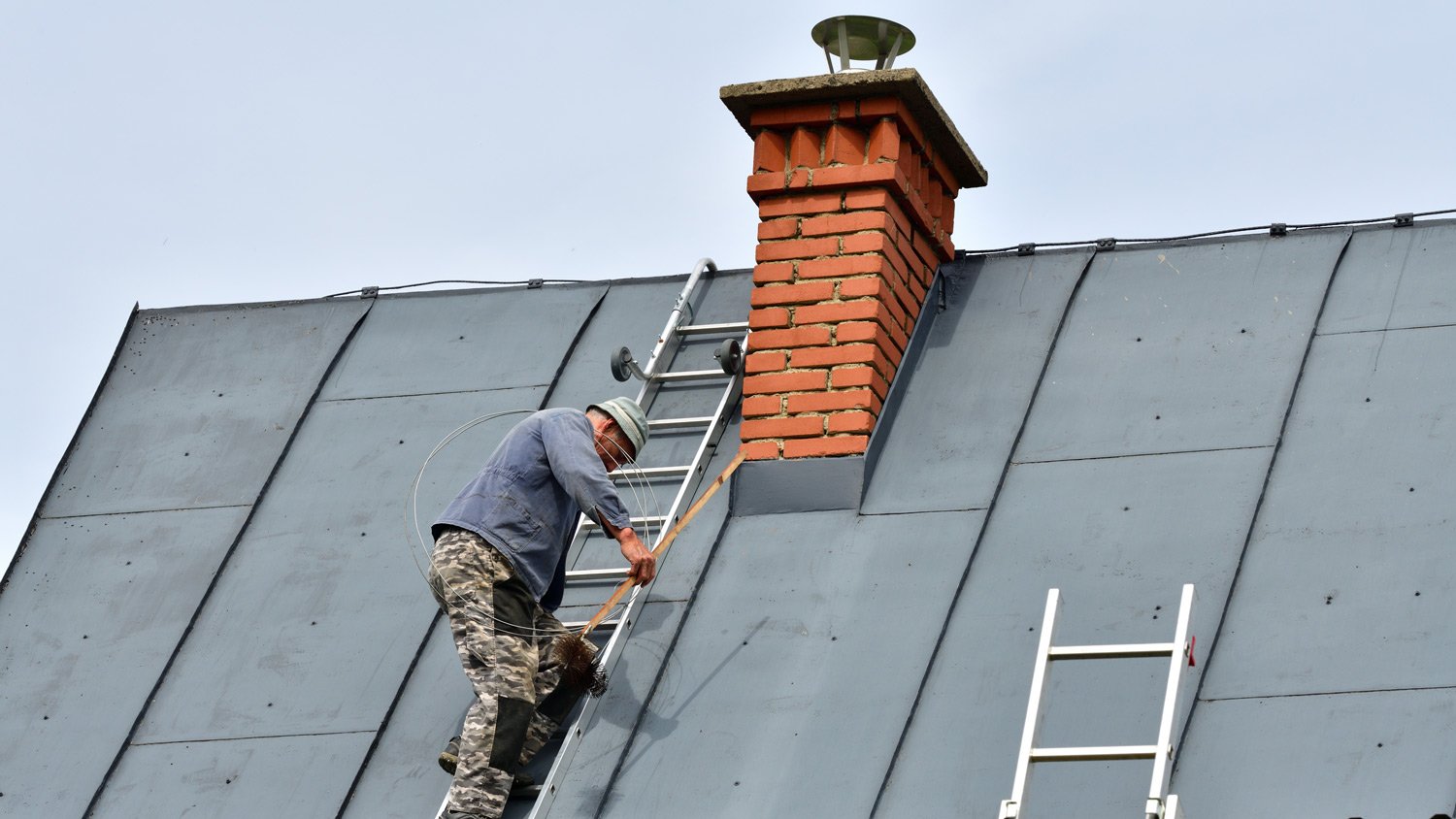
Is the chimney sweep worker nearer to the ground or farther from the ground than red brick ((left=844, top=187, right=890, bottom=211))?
nearer to the ground

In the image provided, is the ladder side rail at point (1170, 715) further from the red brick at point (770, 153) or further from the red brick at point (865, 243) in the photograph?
the red brick at point (770, 153)

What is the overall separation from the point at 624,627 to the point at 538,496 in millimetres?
596

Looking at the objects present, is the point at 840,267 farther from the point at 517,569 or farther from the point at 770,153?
the point at 517,569

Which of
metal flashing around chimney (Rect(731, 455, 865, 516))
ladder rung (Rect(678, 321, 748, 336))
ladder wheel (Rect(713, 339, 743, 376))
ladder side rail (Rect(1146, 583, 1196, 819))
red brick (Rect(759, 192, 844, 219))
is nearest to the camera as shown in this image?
ladder side rail (Rect(1146, 583, 1196, 819))

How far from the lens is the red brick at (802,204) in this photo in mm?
9094

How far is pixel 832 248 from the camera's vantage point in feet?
29.6

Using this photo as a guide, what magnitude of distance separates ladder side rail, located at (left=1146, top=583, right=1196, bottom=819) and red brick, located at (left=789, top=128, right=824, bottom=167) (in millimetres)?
2877

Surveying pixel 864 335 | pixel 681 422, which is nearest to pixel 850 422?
pixel 864 335

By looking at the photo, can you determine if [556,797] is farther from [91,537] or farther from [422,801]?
[91,537]

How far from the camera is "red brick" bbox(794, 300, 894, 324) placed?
8797mm

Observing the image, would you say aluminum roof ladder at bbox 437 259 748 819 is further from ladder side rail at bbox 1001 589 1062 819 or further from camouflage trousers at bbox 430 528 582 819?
ladder side rail at bbox 1001 589 1062 819

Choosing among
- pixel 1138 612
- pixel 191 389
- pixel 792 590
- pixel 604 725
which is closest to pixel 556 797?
pixel 604 725

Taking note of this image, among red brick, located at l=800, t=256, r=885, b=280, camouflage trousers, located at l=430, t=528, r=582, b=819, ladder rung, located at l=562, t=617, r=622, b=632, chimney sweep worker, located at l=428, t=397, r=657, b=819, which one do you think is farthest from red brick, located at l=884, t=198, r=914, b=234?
camouflage trousers, located at l=430, t=528, r=582, b=819

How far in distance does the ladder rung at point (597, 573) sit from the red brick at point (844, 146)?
6.13 ft
